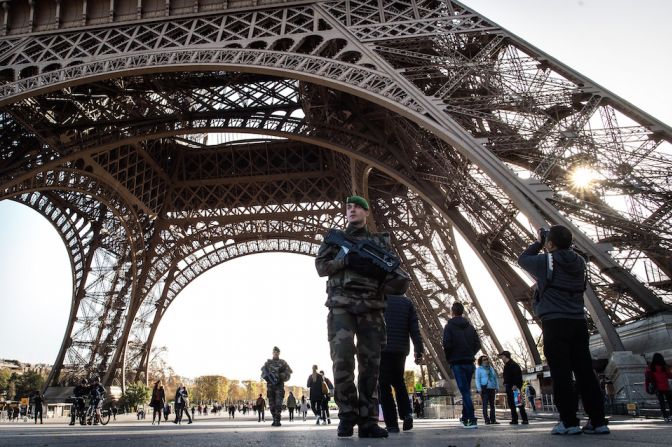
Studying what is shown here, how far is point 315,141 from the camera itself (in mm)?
16797

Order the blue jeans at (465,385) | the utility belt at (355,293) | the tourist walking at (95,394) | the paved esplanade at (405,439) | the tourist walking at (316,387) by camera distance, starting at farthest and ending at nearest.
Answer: the tourist walking at (95,394)
the tourist walking at (316,387)
the blue jeans at (465,385)
the utility belt at (355,293)
the paved esplanade at (405,439)

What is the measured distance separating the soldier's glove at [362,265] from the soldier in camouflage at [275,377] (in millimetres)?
6570

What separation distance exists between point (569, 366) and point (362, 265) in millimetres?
1595

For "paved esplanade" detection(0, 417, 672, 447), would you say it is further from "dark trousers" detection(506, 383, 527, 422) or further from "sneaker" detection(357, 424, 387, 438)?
"dark trousers" detection(506, 383, 527, 422)

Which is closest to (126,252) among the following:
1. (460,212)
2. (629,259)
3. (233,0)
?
(233,0)

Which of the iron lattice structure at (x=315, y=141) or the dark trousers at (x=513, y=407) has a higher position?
the iron lattice structure at (x=315, y=141)

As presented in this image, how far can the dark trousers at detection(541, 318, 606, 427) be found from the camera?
3.72m

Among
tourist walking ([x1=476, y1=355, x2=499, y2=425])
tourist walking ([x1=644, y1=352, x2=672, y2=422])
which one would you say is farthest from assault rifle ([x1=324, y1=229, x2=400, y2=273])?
tourist walking ([x1=644, y1=352, x2=672, y2=422])

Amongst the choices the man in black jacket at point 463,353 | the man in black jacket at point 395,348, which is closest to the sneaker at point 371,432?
the man in black jacket at point 395,348

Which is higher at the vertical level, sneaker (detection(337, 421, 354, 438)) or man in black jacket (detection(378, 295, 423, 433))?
man in black jacket (detection(378, 295, 423, 433))

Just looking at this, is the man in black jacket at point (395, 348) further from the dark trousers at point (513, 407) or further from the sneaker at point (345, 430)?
the dark trousers at point (513, 407)

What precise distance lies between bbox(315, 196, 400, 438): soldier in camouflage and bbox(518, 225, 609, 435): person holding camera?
1.13 metres

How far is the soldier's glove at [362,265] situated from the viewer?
12.1 ft

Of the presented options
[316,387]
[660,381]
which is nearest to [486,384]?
[660,381]
